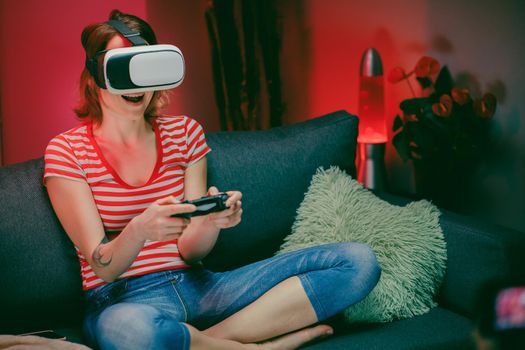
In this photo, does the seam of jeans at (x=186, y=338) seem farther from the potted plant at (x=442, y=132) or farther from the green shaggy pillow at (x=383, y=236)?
the potted plant at (x=442, y=132)

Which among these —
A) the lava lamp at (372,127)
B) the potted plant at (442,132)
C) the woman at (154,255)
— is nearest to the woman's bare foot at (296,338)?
the woman at (154,255)

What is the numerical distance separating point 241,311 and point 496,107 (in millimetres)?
1265

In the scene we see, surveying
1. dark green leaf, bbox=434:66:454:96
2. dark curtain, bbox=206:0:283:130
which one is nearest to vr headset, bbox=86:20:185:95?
dark green leaf, bbox=434:66:454:96

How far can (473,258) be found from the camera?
1652mm

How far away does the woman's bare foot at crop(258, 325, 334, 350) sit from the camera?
1473 mm

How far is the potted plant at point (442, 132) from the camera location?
2.18m

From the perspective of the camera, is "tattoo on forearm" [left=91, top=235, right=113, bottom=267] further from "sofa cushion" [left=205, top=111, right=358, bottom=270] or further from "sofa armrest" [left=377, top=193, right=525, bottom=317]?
"sofa armrest" [left=377, top=193, right=525, bottom=317]

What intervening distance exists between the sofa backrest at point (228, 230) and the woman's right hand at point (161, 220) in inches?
14.3

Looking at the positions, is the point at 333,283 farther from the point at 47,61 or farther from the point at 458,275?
the point at 47,61

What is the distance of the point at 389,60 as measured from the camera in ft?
9.02

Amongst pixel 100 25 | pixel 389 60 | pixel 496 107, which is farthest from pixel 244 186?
pixel 389 60

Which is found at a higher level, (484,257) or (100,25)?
(100,25)

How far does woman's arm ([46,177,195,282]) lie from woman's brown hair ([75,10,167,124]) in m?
0.22

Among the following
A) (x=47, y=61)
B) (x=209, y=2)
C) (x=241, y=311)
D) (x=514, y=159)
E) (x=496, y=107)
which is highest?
→ (x=209, y=2)
